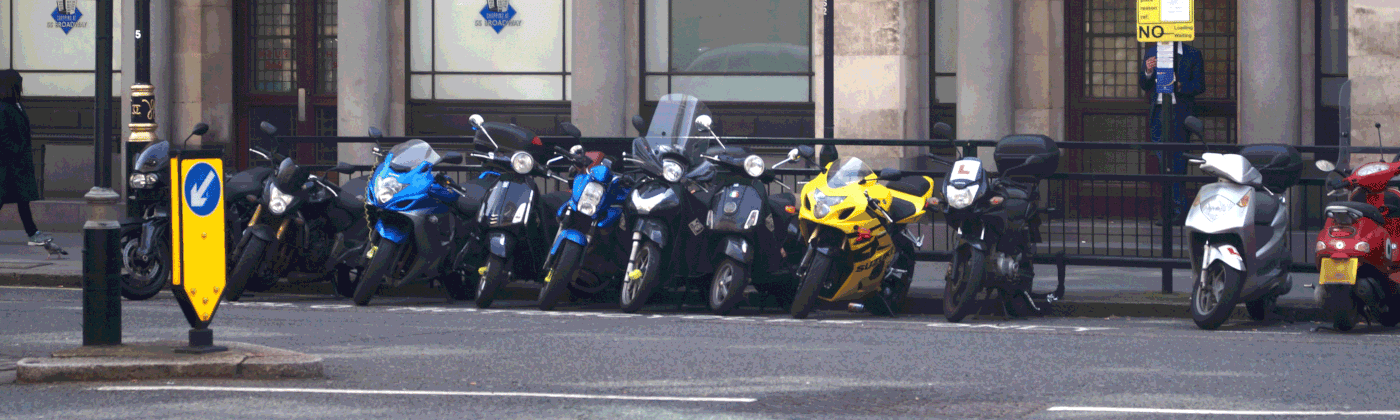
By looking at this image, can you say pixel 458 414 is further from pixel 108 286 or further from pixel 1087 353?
pixel 1087 353

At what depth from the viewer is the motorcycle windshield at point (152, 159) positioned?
12.3 metres

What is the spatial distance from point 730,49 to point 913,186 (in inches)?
299

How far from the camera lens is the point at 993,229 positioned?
11211mm

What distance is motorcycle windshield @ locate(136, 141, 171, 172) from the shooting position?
40.4ft

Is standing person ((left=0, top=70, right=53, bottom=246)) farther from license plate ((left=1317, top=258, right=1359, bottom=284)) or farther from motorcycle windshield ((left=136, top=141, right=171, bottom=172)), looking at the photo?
license plate ((left=1317, top=258, right=1359, bottom=284))

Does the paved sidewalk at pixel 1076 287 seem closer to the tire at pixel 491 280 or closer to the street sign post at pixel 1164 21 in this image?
the tire at pixel 491 280

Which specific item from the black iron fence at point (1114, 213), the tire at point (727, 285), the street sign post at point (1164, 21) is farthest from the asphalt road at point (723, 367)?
the street sign post at point (1164, 21)

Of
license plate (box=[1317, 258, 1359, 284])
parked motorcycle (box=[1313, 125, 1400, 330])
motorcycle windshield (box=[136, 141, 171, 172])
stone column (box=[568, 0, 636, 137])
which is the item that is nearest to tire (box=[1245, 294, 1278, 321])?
parked motorcycle (box=[1313, 125, 1400, 330])

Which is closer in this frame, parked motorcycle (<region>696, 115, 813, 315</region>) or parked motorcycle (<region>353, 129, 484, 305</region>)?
parked motorcycle (<region>696, 115, 813, 315</region>)

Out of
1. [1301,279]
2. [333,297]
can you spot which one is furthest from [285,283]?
[1301,279]

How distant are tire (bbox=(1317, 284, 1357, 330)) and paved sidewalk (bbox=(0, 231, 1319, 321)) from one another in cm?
80

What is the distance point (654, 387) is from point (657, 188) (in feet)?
12.6

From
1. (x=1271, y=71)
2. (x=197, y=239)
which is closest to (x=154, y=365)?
(x=197, y=239)

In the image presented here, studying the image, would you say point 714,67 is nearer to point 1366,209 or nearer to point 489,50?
Answer: point 489,50
